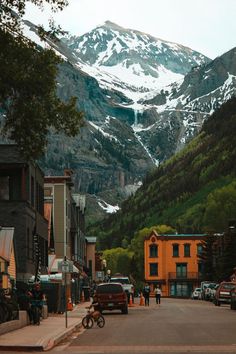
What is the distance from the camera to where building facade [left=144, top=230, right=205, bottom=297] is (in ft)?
512

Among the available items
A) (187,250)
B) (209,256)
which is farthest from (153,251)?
(209,256)

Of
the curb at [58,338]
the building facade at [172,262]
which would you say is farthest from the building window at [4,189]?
the building facade at [172,262]

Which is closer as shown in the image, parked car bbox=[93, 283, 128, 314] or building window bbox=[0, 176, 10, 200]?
parked car bbox=[93, 283, 128, 314]

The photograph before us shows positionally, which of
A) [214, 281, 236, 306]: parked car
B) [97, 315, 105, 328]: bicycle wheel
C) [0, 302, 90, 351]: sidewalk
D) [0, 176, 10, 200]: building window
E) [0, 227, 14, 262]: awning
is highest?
[0, 176, 10, 200]: building window

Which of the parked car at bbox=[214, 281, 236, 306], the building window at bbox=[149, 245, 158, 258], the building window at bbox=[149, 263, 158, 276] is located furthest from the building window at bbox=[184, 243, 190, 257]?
the parked car at bbox=[214, 281, 236, 306]

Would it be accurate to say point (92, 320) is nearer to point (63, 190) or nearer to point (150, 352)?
point (150, 352)

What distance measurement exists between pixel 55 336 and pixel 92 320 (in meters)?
7.58

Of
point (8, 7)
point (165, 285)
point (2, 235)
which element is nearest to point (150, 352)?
point (8, 7)

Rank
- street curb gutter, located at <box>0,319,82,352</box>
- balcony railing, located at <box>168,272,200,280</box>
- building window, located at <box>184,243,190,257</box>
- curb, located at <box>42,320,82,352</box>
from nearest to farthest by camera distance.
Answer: street curb gutter, located at <box>0,319,82,352</box> → curb, located at <box>42,320,82,352</box> → building window, located at <box>184,243,190,257</box> → balcony railing, located at <box>168,272,200,280</box>

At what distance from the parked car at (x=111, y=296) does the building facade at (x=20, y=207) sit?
168 inches

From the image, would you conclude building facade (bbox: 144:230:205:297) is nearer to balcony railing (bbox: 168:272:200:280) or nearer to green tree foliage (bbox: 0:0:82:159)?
balcony railing (bbox: 168:272:200:280)

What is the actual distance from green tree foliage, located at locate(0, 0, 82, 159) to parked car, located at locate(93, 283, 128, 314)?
27809mm

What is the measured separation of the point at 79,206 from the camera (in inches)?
4158

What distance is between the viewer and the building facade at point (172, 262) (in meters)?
156
